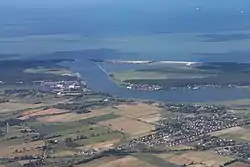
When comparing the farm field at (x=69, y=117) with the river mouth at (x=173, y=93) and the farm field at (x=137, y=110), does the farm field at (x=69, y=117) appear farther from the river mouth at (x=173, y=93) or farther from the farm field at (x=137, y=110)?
the river mouth at (x=173, y=93)

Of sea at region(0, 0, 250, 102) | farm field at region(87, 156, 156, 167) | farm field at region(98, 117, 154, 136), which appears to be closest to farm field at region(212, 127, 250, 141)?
farm field at region(98, 117, 154, 136)

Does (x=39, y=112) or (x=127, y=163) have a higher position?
(x=39, y=112)

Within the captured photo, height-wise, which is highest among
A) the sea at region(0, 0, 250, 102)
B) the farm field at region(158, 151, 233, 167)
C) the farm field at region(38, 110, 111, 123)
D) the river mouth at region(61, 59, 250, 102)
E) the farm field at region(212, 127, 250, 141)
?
the sea at region(0, 0, 250, 102)

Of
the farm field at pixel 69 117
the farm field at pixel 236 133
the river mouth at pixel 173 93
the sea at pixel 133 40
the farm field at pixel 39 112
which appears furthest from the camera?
the sea at pixel 133 40

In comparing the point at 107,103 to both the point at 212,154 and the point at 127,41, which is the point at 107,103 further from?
the point at 127,41

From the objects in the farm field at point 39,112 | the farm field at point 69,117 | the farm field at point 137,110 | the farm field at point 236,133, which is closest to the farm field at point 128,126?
the farm field at point 137,110

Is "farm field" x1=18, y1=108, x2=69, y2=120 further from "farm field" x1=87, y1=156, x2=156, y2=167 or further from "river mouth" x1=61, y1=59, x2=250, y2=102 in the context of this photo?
"farm field" x1=87, y1=156, x2=156, y2=167

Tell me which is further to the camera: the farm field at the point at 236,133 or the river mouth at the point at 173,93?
the river mouth at the point at 173,93

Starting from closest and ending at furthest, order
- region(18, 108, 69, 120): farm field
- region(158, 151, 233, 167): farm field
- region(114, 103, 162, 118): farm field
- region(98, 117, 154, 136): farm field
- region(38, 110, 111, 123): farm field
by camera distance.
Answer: region(158, 151, 233, 167): farm field < region(98, 117, 154, 136): farm field < region(38, 110, 111, 123): farm field < region(114, 103, 162, 118): farm field < region(18, 108, 69, 120): farm field

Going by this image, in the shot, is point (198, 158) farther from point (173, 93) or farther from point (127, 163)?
point (173, 93)

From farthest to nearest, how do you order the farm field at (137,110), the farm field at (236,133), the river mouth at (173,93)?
the river mouth at (173,93)
the farm field at (137,110)
the farm field at (236,133)

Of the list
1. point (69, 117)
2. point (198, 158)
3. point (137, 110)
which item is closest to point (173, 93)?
point (137, 110)
